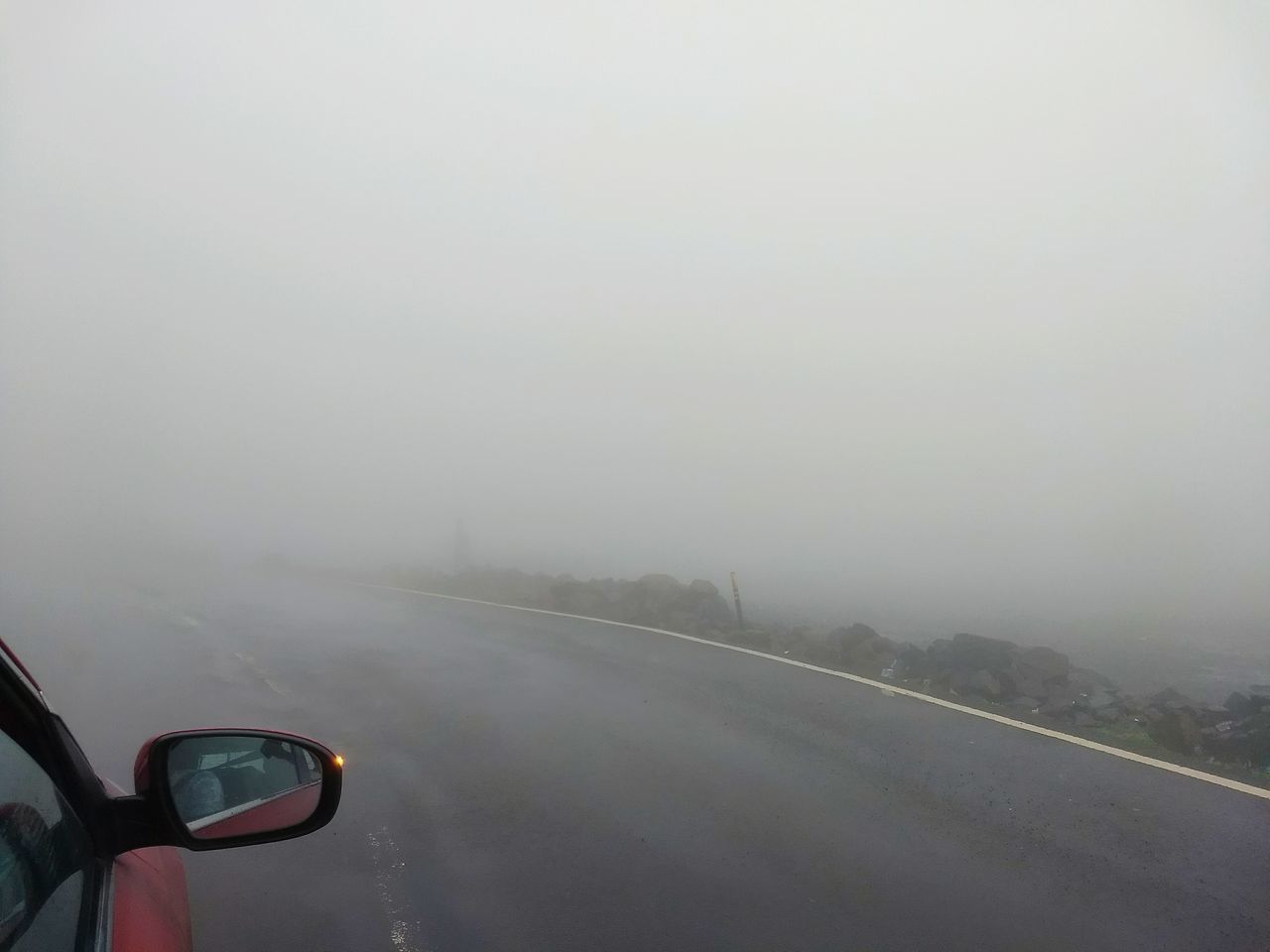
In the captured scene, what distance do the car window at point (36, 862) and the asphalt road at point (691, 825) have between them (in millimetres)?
2543

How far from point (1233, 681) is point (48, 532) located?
50.1 metres

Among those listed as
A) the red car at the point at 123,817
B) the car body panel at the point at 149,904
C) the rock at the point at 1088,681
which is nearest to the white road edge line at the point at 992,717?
the rock at the point at 1088,681

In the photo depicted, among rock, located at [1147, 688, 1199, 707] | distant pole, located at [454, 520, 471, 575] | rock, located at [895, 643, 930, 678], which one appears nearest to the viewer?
rock, located at [1147, 688, 1199, 707]

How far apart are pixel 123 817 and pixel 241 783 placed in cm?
56

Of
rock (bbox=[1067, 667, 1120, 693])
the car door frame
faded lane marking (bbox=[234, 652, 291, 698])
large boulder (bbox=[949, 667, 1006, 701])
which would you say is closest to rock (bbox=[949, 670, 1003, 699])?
large boulder (bbox=[949, 667, 1006, 701])

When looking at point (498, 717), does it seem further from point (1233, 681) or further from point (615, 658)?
point (1233, 681)

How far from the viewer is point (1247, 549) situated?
3338cm

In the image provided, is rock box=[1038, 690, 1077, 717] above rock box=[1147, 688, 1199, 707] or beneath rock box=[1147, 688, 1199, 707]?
beneath

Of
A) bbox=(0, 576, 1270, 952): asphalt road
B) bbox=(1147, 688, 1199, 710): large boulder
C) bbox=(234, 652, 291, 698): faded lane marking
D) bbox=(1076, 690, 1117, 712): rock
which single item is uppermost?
bbox=(1147, 688, 1199, 710): large boulder

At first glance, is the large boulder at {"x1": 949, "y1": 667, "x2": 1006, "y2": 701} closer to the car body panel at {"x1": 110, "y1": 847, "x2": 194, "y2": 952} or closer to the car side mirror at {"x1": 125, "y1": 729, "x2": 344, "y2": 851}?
the car side mirror at {"x1": 125, "y1": 729, "x2": 344, "y2": 851}

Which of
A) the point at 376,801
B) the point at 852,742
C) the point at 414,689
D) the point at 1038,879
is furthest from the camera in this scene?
the point at 414,689

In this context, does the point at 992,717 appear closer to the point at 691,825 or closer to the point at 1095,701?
the point at 1095,701

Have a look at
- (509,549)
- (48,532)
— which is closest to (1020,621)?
(509,549)

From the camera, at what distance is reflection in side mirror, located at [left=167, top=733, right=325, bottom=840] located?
2334 mm
